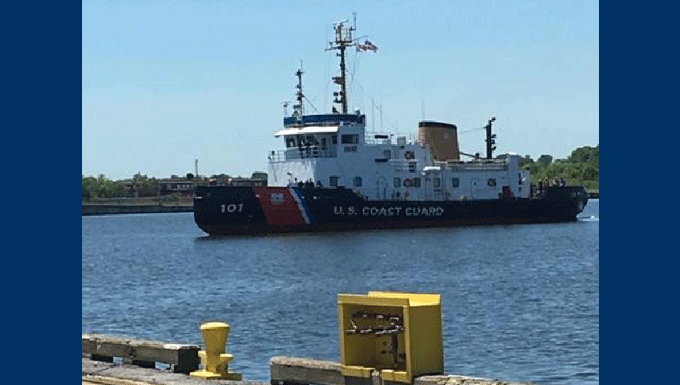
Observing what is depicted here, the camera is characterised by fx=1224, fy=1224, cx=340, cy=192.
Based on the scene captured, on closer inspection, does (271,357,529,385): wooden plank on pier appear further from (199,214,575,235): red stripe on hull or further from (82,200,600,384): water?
(199,214,575,235): red stripe on hull

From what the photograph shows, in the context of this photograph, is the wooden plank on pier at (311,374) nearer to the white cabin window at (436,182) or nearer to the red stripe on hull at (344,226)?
the red stripe on hull at (344,226)

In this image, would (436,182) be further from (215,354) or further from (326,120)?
(215,354)

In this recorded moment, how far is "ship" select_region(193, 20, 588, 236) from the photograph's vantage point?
57.1 meters

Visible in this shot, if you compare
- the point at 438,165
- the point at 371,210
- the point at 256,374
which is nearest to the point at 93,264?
the point at 371,210

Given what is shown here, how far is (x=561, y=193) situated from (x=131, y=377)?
204 ft

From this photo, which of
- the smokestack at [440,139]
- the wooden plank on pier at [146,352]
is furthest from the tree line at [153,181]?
the wooden plank on pier at [146,352]

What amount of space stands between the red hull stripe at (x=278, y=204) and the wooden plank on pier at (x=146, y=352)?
4525 cm

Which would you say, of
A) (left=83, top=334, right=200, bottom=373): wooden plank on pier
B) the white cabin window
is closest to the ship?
the white cabin window

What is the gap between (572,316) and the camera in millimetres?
24062

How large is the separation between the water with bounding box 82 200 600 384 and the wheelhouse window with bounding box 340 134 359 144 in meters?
4.56

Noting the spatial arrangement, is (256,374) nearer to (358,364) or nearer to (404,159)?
(358,364)

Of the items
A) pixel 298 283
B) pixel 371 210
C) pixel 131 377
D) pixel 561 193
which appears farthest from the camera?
pixel 561 193

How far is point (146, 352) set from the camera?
34.0 ft

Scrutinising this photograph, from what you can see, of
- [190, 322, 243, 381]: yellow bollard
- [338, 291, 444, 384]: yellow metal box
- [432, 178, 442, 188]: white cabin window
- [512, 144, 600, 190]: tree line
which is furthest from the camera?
[512, 144, 600, 190]: tree line
